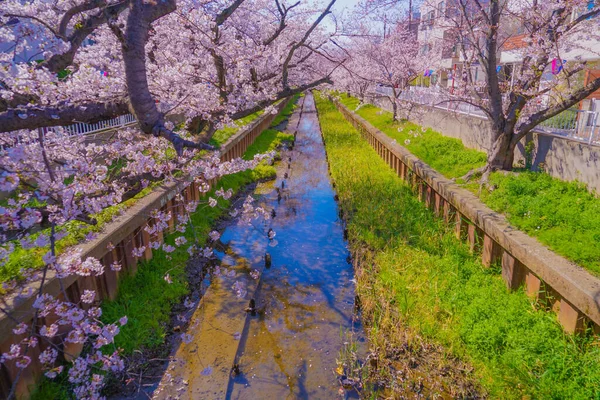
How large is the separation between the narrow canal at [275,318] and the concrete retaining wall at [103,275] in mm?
1483

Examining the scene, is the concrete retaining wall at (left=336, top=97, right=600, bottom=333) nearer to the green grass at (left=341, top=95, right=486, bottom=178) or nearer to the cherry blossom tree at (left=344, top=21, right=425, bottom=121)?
the green grass at (left=341, top=95, right=486, bottom=178)

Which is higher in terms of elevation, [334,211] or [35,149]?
[35,149]

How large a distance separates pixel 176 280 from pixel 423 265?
4.79 meters

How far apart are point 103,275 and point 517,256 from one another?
6332 millimetres

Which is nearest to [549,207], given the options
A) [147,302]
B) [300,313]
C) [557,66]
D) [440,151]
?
[300,313]

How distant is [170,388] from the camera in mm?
5371

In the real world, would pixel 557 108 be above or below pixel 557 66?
below

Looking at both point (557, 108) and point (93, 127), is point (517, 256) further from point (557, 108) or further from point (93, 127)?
point (93, 127)

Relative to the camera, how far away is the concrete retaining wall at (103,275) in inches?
165

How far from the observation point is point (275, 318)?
23.1 feet

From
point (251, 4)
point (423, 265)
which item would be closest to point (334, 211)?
point (423, 265)

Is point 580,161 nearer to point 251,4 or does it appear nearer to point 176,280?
point 176,280

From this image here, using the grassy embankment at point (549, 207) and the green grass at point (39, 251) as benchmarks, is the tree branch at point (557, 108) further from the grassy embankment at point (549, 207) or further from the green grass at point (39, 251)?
the green grass at point (39, 251)

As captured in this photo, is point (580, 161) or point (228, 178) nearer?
point (580, 161)
